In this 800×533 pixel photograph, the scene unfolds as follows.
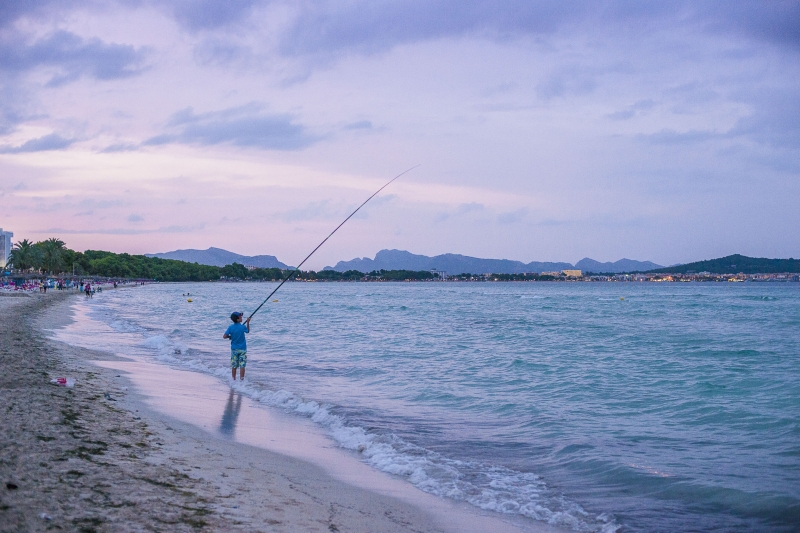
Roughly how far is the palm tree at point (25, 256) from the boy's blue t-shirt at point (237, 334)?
429 ft

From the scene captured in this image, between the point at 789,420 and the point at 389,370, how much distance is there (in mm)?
8245

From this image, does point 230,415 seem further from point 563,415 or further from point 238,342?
point 563,415

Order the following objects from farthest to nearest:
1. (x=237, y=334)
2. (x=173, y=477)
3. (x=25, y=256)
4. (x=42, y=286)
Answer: (x=25, y=256)
(x=42, y=286)
(x=237, y=334)
(x=173, y=477)

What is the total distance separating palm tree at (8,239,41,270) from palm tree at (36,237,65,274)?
2.05 metres

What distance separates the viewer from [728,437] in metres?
8.40

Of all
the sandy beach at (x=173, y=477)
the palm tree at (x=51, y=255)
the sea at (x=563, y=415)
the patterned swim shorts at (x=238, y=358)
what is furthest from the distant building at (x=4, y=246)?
the sandy beach at (x=173, y=477)

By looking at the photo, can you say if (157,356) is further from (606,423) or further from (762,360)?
(762,360)

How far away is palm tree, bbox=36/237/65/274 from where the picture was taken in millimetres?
127312

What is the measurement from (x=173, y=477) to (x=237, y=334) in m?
7.23

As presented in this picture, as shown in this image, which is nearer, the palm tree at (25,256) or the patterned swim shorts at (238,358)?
the patterned swim shorts at (238,358)

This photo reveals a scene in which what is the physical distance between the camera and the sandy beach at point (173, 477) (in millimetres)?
3857

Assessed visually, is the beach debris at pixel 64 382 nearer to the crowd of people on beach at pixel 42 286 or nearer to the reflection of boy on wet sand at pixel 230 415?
the reflection of boy on wet sand at pixel 230 415

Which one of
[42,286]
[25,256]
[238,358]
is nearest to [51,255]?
[25,256]

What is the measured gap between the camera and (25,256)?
121562 mm
